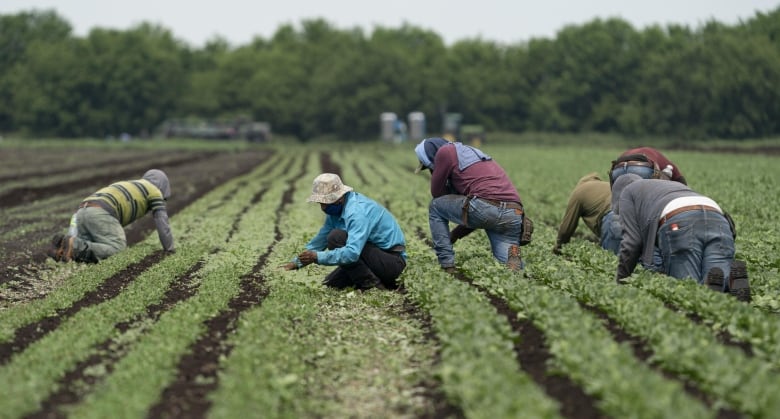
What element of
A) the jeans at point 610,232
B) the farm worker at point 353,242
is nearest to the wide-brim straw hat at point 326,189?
the farm worker at point 353,242

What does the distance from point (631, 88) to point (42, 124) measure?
69234 millimetres

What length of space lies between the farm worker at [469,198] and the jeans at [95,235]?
5279mm

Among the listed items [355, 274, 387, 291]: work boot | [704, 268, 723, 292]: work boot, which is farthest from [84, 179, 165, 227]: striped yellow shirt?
[704, 268, 723, 292]: work boot

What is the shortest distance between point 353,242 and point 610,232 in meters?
4.47

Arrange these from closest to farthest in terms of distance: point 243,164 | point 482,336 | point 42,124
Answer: point 482,336 < point 243,164 < point 42,124

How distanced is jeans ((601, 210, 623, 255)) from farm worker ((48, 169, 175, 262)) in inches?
257

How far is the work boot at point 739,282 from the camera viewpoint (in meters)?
9.21

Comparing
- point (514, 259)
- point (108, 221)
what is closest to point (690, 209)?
point (514, 259)

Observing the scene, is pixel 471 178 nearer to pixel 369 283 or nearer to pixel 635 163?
pixel 369 283

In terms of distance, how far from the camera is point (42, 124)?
4301 inches

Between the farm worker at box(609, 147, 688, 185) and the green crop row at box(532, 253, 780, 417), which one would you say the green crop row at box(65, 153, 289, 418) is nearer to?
the green crop row at box(532, 253, 780, 417)

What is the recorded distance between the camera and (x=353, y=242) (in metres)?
10.1

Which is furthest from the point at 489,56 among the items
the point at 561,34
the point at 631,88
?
the point at 631,88

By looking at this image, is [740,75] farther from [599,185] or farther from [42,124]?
[42,124]
